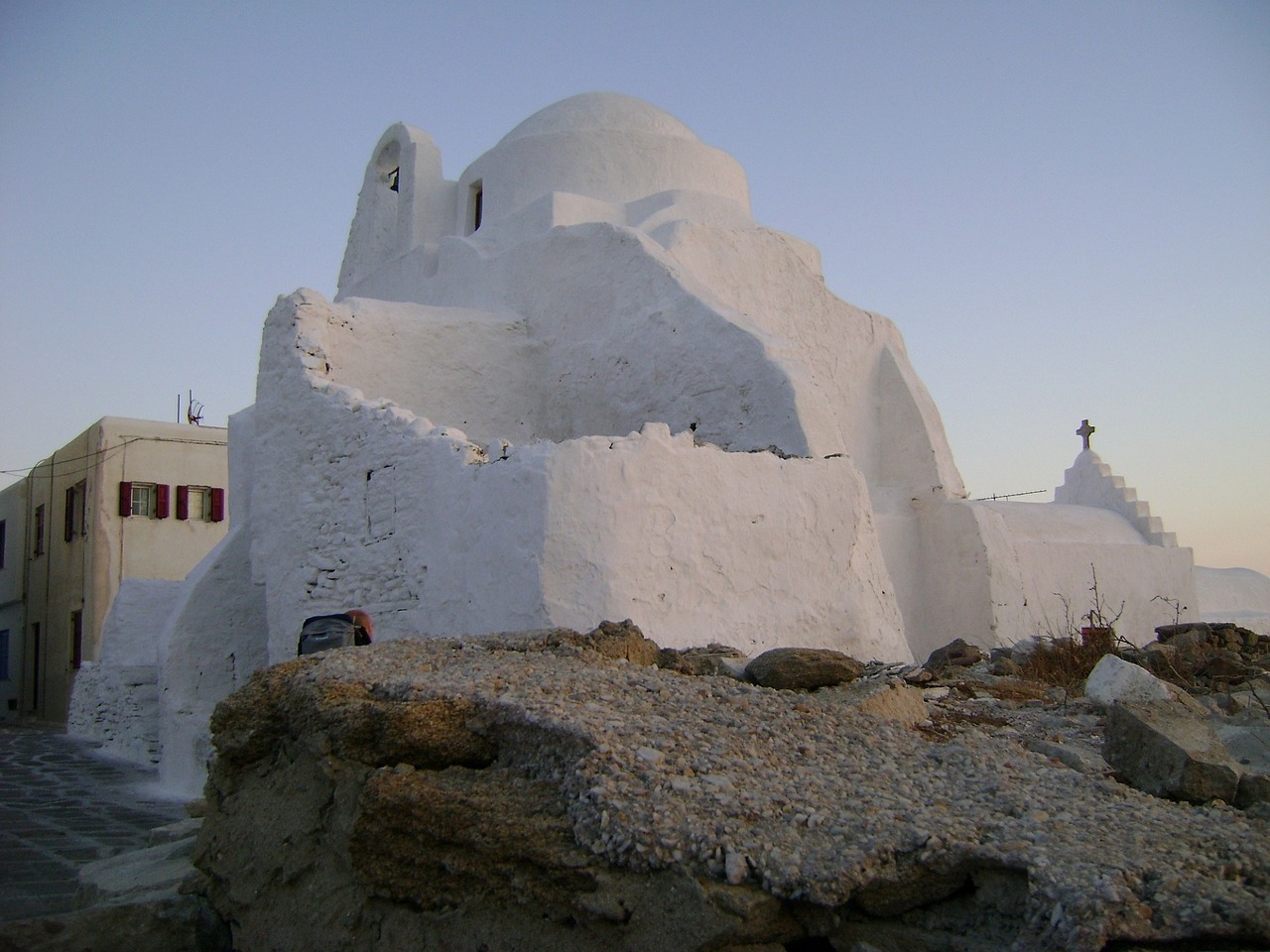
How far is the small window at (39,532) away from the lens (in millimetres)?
20453

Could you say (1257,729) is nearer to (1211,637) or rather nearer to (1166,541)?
(1211,637)

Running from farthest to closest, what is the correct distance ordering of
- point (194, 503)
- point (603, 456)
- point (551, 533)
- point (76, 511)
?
point (194, 503) → point (76, 511) → point (603, 456) → point (551, 533)

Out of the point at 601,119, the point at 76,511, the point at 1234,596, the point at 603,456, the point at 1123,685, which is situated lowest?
the point at 1123,685

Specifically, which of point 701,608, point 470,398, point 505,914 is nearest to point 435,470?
point 701,608

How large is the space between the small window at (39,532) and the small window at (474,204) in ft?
40.7

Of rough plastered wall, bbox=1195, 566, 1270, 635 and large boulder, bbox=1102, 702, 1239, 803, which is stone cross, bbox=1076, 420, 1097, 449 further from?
large boulder, bbox=1102, 702, 1239, 803

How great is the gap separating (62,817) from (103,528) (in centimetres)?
1154

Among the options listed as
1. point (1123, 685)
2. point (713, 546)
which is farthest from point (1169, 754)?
point (713, 546)

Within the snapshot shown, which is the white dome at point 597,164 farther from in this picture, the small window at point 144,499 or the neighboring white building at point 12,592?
the neighboring white building at point 12,592

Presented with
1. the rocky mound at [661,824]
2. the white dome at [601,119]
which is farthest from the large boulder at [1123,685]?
the white dome at [601,119]

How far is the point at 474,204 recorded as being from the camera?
41.9ft

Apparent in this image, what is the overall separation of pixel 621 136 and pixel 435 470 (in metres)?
6.27

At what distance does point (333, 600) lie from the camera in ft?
Answer: 26.5

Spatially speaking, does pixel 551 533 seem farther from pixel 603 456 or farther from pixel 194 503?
pixel 194 503
